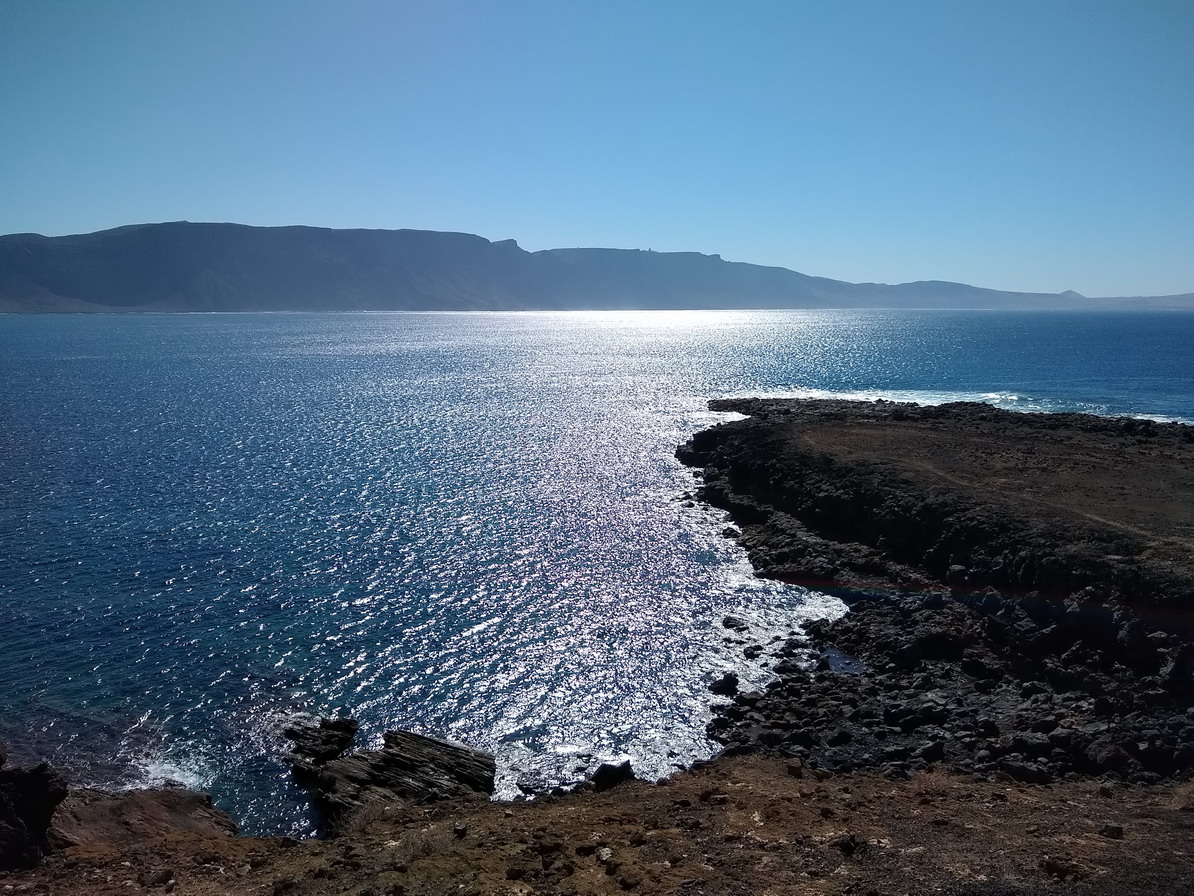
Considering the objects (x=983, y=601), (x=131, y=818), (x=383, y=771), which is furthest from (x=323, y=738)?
(x=983, y=601)

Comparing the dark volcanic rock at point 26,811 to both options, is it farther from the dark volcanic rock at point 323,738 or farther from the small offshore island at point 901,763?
the dark volcanic rock at point 323,738

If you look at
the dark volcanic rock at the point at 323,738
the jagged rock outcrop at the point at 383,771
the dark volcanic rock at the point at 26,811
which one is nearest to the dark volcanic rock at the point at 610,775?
the jagged rock outcrop at the point at 383,771

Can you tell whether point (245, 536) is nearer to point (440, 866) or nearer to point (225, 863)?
point (225, 863)

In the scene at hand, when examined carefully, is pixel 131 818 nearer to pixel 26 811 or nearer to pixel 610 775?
pixel 26 811

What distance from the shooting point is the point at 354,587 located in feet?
120

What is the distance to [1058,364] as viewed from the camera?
431 ft

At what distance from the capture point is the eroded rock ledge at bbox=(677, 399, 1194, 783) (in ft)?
76.5

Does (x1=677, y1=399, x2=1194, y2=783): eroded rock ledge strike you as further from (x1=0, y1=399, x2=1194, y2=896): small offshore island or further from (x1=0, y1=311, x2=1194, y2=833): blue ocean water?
(x1=0, y1=311, x2=1194, y2=833): blue ocean water

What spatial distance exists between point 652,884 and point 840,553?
28746mm

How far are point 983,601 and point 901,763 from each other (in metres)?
12.5

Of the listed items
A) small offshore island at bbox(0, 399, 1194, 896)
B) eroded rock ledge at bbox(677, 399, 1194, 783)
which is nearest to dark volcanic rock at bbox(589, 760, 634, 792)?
small offshore island at bbox(0, 399, 1194, 896)

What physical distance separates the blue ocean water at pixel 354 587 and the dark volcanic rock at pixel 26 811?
16.3 ft

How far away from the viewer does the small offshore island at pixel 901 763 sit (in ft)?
49.6

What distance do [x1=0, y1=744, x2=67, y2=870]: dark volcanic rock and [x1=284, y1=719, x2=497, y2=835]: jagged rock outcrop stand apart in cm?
612
